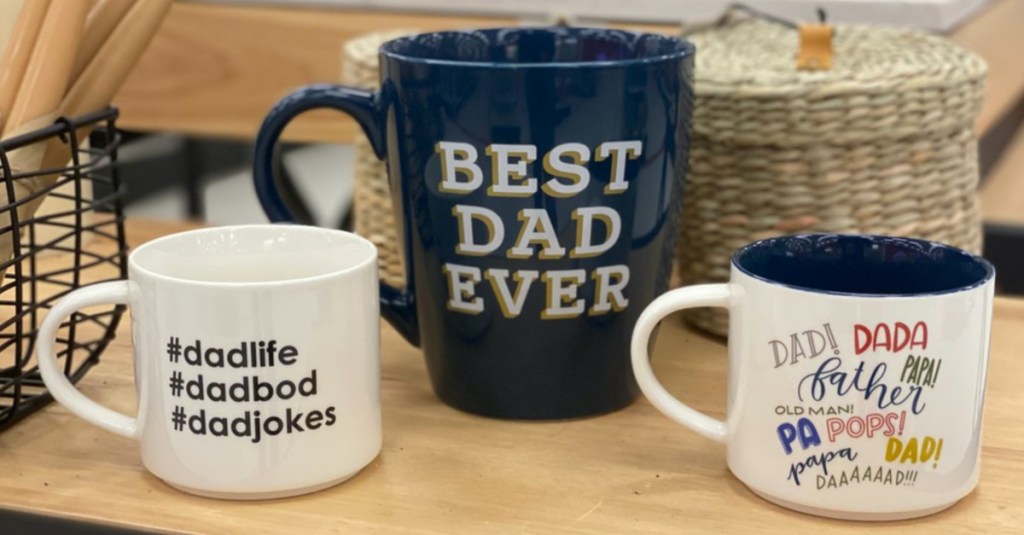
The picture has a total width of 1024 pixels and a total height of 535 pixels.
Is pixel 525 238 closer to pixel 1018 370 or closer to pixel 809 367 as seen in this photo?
pixel 809 367

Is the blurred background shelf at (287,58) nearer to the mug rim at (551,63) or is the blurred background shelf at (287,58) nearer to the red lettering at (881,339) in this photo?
the mug rim at (551,63)

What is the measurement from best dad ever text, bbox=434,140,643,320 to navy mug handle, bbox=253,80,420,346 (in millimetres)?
50

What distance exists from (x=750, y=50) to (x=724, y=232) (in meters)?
0.17

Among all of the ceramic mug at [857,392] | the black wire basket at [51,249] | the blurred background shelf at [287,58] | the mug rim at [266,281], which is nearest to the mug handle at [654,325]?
the ceramic mug at [857,392]

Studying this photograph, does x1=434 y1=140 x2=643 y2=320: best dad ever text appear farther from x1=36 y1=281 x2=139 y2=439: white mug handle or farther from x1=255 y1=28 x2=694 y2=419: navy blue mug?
x1=36 y1=281 x2=139 y2=439: white mug handle

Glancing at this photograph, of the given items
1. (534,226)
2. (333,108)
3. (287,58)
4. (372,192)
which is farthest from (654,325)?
(287,58)

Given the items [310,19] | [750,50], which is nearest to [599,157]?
[750,50]

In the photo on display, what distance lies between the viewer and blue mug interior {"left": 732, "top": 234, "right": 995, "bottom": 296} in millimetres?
471

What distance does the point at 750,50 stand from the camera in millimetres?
743

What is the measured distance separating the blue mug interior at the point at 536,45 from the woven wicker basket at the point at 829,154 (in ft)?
0.17

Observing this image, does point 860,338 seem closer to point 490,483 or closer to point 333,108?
point 490,483

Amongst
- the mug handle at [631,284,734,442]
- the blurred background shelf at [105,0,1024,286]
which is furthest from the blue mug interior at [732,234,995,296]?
the blurred background shelf at [105,0,1024,286]

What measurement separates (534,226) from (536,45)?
13 centimetres

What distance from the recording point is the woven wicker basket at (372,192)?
27.3 inches
